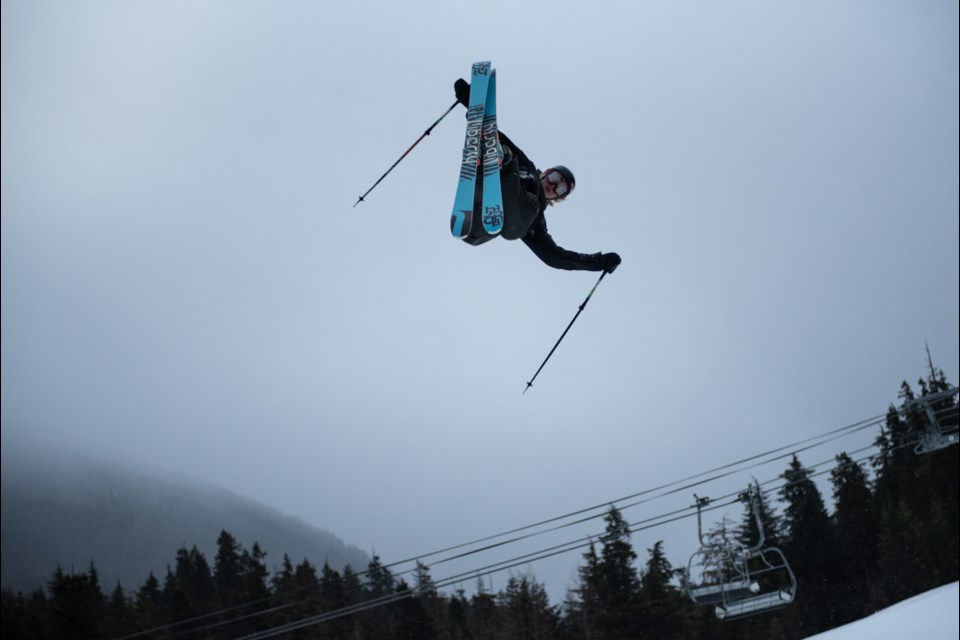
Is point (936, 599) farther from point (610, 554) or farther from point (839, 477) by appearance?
point (839, 477)

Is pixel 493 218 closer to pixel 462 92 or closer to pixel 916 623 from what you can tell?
pixel 462 92

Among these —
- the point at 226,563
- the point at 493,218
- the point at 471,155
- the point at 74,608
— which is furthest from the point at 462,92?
the point at 226,563

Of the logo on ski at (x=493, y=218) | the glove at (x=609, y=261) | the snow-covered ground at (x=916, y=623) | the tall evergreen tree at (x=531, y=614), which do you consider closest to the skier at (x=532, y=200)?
the glove at (x=609, y=261)

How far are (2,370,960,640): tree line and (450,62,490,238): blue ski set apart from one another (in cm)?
2987

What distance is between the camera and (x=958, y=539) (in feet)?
136

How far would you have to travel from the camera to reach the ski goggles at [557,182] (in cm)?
731

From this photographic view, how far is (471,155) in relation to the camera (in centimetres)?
675

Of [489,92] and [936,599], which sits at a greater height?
[489,92]

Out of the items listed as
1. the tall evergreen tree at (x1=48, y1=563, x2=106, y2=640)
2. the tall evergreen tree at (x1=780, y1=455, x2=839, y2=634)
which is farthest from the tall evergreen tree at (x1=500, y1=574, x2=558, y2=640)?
the tall evergreen tree at (x1=48, y1=563, x2=106, y2=640)

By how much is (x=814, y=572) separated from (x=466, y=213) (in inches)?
1750

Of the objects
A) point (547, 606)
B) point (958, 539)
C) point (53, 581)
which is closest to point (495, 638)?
point (547, 606)

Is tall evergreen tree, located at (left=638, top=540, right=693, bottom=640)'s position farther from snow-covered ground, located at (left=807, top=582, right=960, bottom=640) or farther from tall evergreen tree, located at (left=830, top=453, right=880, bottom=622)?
snow-covered ground, located at (left=807, top=582, right=960, bottom=640)

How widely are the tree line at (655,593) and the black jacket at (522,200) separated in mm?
28955

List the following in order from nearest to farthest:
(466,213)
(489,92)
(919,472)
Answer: (466,213)
(489,92)
(919,472)
